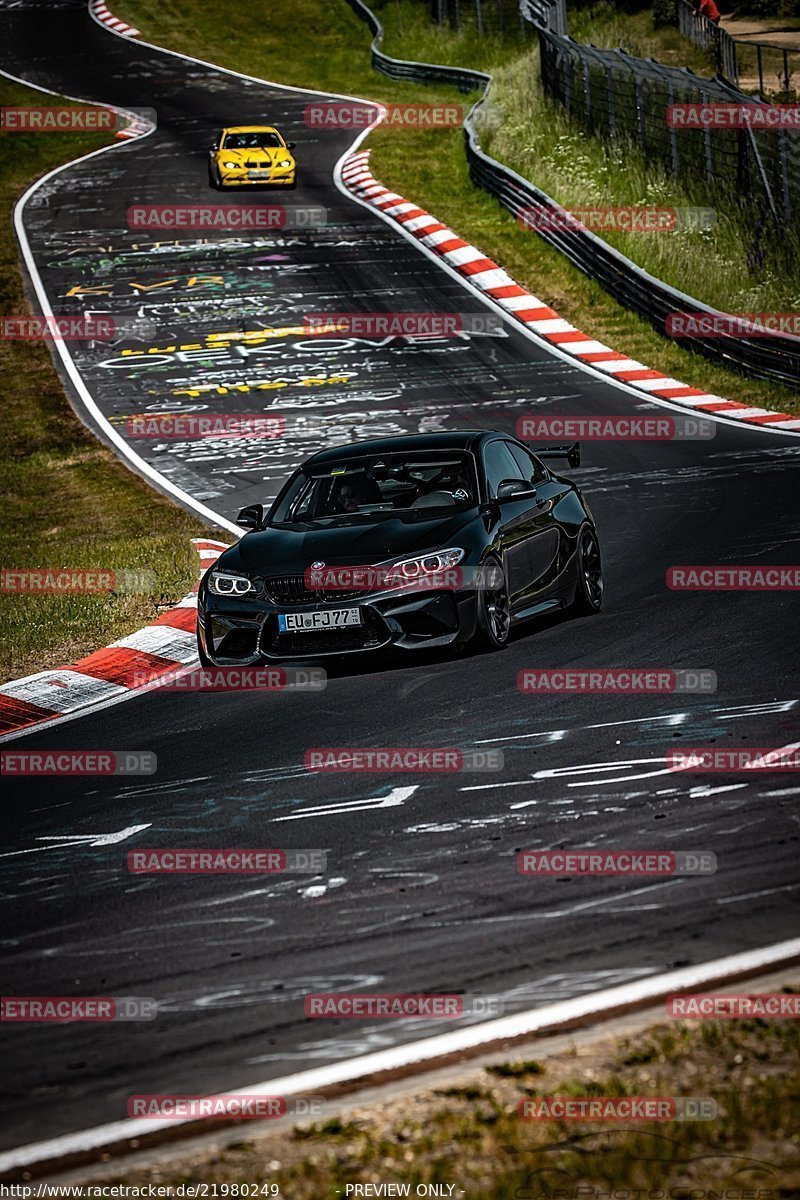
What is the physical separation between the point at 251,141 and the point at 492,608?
27.8m

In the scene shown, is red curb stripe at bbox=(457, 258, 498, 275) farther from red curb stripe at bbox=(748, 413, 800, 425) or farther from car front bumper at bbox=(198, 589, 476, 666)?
car front bumper at bbox=(198, 589, 476, 666)

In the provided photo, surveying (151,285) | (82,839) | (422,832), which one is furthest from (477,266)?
(422,832)

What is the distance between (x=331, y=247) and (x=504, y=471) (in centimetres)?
1976

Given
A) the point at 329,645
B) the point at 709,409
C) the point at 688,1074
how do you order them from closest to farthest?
the point at 688,1074 < the point at 329,645 < the point at 709,409

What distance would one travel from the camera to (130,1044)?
525 cm

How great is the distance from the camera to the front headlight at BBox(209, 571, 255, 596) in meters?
10.5

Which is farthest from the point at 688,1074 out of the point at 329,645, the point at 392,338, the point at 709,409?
the point at 392,338

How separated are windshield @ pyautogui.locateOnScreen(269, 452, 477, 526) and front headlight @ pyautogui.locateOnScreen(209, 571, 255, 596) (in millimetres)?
824

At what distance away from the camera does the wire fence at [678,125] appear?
2488 centimetres

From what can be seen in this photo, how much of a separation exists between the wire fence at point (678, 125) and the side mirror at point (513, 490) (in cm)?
1422

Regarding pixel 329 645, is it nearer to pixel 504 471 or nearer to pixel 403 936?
pixel 504 471

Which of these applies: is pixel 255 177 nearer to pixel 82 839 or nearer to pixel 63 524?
pixel 63 524

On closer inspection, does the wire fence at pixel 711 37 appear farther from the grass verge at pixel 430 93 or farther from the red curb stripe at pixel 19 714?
the red curb stripe at pixel 19 714

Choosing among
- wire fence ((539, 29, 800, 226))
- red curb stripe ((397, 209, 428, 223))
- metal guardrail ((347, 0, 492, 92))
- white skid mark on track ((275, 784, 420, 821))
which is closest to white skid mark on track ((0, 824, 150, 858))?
white skid mark on track ((275, 784, 420, 821))
